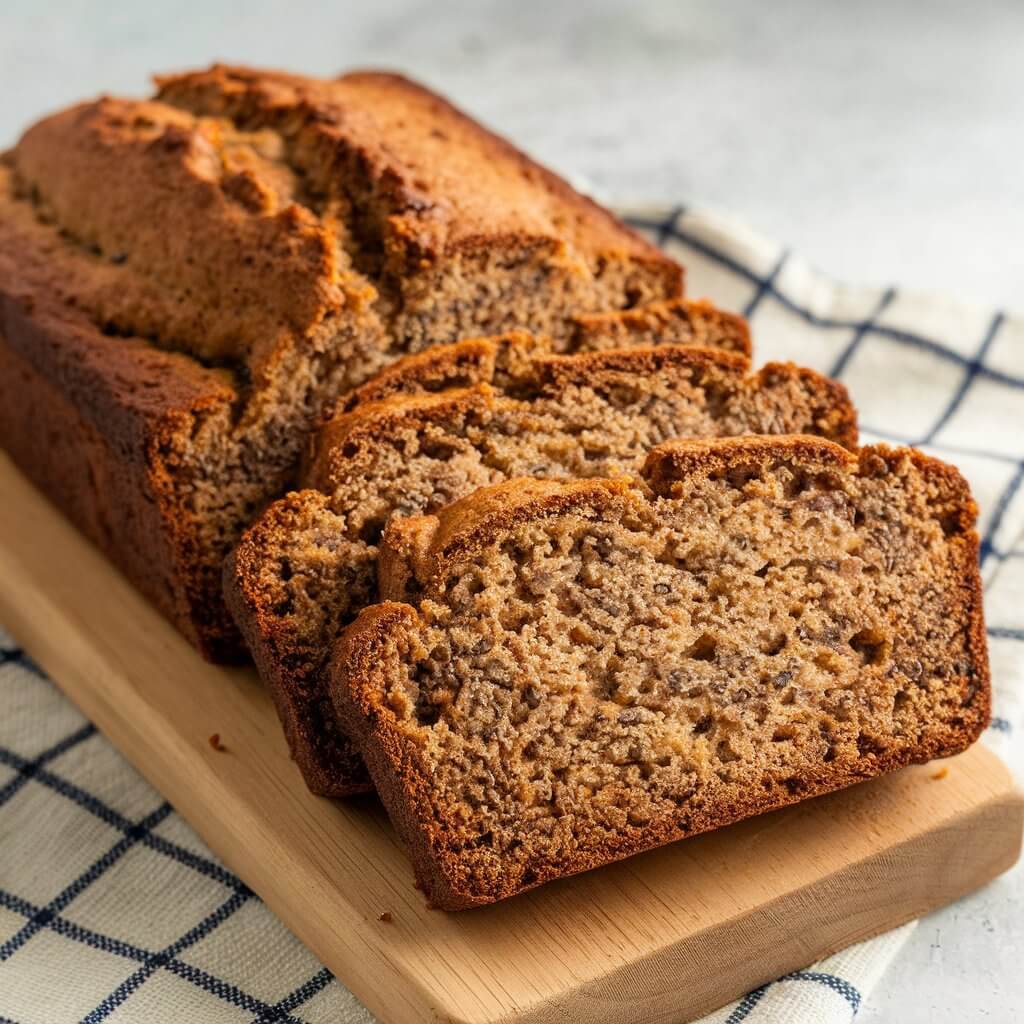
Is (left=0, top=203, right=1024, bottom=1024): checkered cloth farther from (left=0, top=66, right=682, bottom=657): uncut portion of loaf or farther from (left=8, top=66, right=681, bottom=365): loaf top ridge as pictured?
(left=8, top=66, right=681, bottom=365): loaf top ridge

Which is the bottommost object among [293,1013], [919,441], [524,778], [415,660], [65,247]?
[919,441]

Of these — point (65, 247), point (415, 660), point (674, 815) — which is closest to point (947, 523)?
point (674, 815)

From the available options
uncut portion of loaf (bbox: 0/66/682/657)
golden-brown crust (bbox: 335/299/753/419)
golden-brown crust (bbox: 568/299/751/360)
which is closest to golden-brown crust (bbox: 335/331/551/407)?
golden-brown crust (bbox: 335/299/753/419)

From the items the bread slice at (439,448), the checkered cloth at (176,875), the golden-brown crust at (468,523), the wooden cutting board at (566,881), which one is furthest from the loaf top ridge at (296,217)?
the checkered cloth at (176,875)

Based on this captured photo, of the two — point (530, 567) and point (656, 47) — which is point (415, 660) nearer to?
point (530, 567)

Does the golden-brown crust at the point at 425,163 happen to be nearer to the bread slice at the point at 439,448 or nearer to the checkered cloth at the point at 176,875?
the bread slice at the point at 439,448

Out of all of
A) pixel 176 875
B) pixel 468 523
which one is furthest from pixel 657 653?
pixel 176 875
